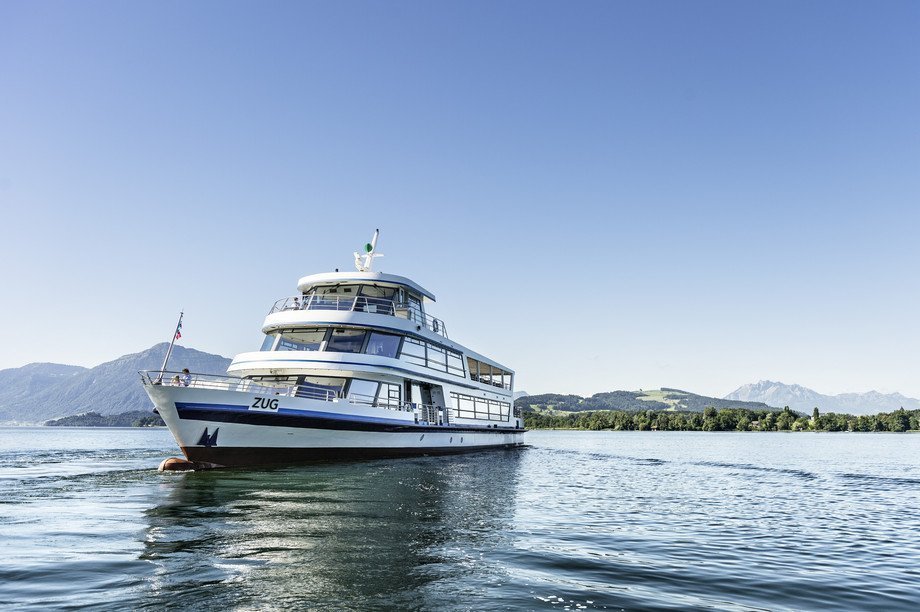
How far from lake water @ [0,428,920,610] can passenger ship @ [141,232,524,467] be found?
81.5 inches

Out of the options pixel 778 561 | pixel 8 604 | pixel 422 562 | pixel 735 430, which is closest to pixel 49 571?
pixel 8 604

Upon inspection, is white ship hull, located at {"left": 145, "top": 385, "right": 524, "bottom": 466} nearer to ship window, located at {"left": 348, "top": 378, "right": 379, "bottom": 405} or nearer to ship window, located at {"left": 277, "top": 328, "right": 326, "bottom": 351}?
ship window, located at {"left": 348, "top": 378, "right": 379, "bottom": 405}

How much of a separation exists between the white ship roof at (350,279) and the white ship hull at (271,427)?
6.94 meters

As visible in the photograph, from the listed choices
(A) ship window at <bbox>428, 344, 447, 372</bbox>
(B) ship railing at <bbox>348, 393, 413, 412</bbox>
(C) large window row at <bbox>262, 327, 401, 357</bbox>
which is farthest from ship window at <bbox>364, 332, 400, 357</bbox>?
(A) ship window at <bbox>428, 344, 447, 372</bbox>

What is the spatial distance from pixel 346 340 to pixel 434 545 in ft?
63.1

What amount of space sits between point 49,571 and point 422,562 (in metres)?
5.06

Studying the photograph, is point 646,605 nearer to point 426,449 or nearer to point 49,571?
point 49,571

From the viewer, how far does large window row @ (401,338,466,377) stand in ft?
102

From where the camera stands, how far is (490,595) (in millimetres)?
7262

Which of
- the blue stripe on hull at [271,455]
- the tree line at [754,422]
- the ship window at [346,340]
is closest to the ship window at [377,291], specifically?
the ship window at [346,340]

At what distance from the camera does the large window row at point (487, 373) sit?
44.8m

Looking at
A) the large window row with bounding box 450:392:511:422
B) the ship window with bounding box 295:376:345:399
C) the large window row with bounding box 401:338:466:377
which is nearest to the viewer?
the ship window with bounding box 295:376:345:399

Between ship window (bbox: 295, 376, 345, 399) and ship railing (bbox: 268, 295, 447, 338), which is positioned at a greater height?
ship railing (bbox: 268, 295, 447, 338)

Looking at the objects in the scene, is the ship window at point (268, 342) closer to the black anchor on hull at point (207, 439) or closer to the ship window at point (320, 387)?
the ship window at point (320, 387)
